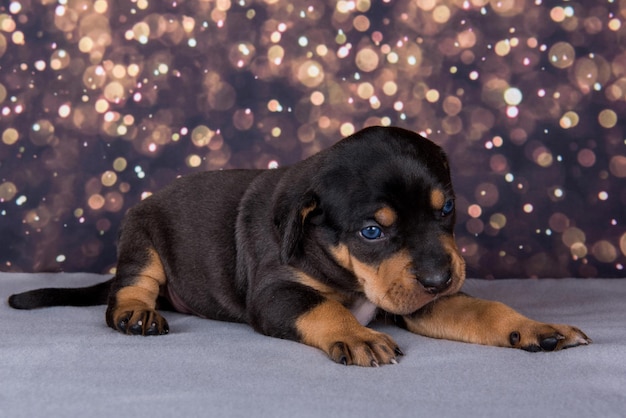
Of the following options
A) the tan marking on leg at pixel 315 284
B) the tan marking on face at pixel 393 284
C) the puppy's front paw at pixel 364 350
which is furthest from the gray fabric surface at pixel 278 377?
the tan marking on leg at pixel 315 284

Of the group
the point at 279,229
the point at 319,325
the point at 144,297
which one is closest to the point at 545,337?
the point at 319,325

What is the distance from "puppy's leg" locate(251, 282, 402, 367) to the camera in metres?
2.90

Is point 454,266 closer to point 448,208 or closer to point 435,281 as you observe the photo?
point 435,281

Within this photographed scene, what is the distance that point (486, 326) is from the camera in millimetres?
3219

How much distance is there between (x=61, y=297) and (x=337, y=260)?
162 centimetres

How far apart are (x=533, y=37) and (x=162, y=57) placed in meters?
2.29

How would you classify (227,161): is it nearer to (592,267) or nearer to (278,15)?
(278,15)

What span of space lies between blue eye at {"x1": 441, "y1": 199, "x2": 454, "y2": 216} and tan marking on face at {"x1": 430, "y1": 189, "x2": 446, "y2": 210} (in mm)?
63

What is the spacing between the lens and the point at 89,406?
7.99 feet

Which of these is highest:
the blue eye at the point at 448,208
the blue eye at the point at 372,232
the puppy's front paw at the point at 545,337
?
the blue eye at the point at 448,208

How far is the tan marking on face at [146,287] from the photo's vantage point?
3.79 m

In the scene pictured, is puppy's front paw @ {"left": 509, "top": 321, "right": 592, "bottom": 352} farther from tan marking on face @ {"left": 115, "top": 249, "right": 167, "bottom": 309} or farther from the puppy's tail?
the puppy's tail

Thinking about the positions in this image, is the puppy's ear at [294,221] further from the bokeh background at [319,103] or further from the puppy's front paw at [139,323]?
the bokeh background at [319,103]

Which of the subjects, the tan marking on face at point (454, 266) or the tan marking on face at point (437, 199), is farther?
the tan marking on face at point (437, 199)
